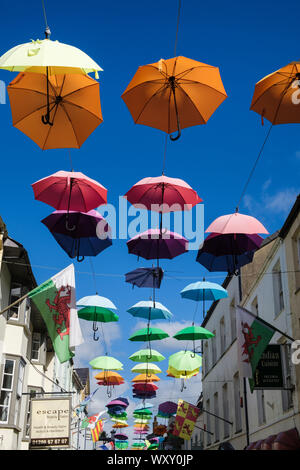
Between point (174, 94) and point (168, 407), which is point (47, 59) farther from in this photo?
point (168, 407)

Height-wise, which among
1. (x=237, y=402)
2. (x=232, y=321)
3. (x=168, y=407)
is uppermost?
(x=232, y=321)

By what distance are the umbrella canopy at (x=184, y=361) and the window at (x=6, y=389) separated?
813 centimetres

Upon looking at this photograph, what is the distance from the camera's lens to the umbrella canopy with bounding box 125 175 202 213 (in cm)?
1213

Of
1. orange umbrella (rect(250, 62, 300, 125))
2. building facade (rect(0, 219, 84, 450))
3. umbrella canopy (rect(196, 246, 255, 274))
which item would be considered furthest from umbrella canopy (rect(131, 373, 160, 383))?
orange umbrella (rect(250, 62, 300, 125))

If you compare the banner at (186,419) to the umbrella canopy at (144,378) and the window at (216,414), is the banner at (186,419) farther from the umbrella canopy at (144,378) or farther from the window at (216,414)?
the umbrella canopy at (144,378)

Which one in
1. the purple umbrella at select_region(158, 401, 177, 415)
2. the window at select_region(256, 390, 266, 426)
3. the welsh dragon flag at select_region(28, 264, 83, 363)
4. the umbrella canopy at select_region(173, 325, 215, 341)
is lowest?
the window at select_region(256, 390, 266, 426)

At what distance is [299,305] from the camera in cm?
1512

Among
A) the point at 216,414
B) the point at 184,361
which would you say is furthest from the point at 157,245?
the point at 216,414

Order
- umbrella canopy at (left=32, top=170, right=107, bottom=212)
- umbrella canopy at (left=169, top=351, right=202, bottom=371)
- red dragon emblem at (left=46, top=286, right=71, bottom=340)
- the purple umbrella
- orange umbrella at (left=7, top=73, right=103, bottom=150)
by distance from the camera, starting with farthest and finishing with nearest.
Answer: the purple umbrella, umbrella canopy at (left=169, top=351, right=202, bottom=371), red dragon emblem at (left=46, top=286, right=71, bottom=340), umbrella canopy at (left=32, top=170, right=107, bottom=212), orange umbrella at (left=7, top=73, right=103, bottom=150)

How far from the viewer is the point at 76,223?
43.4 feet

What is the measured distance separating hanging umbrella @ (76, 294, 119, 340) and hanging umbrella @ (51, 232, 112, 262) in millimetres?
3803

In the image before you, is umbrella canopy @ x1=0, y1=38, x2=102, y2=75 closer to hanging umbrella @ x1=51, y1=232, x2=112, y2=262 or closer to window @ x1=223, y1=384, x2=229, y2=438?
hanging umbrella @ x1=51, y1=232, x2=112, y2=262

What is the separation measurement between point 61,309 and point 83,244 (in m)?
2.05

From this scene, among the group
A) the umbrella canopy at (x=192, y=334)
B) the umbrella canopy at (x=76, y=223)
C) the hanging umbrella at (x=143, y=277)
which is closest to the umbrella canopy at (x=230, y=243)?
the umbrella canopy at (x=76, y=223)
